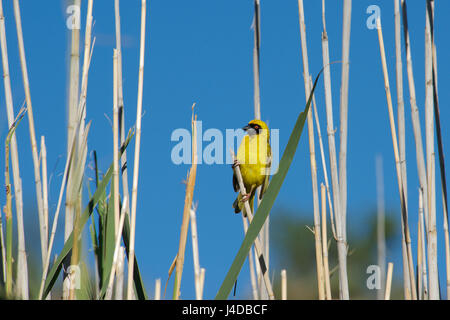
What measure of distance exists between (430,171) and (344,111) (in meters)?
0.46

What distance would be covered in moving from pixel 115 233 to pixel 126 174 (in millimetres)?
389

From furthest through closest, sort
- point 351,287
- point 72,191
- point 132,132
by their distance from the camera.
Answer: point 351,287, point 132,132, point 72,191

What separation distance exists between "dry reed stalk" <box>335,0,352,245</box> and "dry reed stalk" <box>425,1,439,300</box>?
37 centimetres

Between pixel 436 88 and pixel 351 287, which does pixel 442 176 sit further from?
pixel 351 287

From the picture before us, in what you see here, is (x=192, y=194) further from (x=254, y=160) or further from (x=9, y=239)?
(x=254, y=160)

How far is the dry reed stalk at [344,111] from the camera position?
221 cm

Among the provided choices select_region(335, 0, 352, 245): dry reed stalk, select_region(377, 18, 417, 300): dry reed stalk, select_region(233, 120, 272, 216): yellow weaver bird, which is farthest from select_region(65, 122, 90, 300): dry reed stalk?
select_region(233, 120, 272, 216): yellow weaver bird

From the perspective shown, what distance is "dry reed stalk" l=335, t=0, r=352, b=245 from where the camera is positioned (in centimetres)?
221

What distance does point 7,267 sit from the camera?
205 centimetres

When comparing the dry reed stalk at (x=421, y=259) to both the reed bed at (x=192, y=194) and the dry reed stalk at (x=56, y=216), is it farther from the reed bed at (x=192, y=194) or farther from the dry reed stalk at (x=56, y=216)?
the dry reed stalk at (x=56, y=216)

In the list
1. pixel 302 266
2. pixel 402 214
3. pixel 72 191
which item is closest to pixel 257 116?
pixel 402 214

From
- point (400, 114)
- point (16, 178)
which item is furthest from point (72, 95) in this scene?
point (400, 114)

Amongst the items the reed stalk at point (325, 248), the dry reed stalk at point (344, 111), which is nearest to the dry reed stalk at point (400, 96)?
the dry reed stalk at point (344, 111)

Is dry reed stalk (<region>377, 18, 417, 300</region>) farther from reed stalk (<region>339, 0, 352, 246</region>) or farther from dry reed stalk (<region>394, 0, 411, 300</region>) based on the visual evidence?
reed stalk (<region>339, 0, 352, 246</region>)
